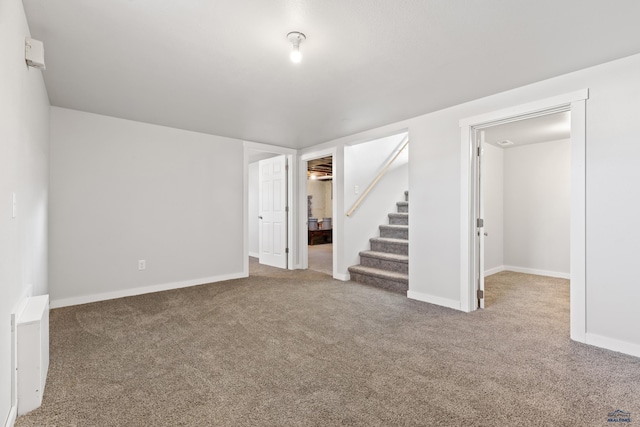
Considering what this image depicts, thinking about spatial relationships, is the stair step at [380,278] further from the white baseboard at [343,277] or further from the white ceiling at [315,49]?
the white ceiling at [315,49]

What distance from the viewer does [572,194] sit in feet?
8.54

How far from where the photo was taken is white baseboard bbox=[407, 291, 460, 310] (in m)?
3.41

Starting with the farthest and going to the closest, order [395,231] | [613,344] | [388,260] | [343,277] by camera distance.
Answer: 1. [395,231]
2. [343,277]
3. [388,260]
4. [613,344]

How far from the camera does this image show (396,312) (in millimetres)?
3293

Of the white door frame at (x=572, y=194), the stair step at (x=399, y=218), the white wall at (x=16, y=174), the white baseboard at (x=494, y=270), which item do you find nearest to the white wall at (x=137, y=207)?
the white wall at (x=16, y=174)

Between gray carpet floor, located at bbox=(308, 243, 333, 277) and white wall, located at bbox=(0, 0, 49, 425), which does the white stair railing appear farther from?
white wall, located at bbox=(0, 0, 49, 425)

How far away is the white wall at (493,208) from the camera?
514cm

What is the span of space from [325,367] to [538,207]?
4899 mm

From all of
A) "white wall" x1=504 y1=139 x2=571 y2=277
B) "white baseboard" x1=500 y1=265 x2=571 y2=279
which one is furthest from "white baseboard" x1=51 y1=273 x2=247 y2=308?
"white wall" x1=504 y1=139 x2=571 y2=277

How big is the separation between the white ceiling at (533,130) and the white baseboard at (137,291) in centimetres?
415

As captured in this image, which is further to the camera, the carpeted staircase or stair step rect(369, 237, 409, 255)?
stair step rect(369, 237, 409, 255)

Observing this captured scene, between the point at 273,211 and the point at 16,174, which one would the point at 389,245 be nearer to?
the point at 273,211

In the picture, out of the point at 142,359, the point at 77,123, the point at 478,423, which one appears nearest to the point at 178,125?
the point at 77,123

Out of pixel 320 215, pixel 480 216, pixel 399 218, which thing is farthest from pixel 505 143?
pixel 320 215
